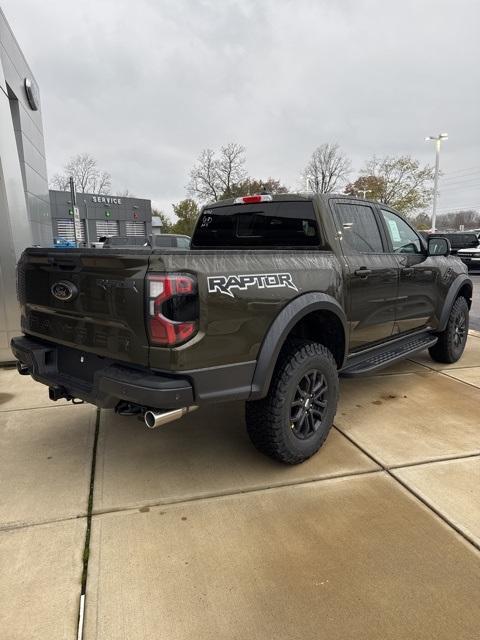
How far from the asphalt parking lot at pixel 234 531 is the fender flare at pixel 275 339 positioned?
0.73 meters

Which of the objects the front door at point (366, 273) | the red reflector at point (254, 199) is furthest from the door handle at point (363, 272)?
the red reflector at point (254, 199)

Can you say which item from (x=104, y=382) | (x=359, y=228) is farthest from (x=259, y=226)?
(x=104, y=382)

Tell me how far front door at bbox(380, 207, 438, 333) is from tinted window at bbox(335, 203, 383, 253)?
0.77ft

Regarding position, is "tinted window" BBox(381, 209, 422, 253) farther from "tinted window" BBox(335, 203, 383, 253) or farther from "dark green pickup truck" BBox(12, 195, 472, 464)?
"tinted window" BBox(335, 203, 383, 253)

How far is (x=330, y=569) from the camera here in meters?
2.18

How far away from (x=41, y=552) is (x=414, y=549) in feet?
6.30

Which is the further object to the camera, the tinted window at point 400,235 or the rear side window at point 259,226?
the tinted window at point 400,235

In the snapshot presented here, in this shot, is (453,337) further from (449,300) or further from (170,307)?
(170,307)

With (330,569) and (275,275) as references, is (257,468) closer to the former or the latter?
(330,569)

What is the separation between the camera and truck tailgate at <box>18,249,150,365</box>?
2.31 metres

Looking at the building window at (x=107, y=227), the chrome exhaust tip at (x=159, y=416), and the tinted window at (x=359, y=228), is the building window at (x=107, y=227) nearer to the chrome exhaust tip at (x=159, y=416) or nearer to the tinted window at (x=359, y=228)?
the tinted window at (x=359, y=228)

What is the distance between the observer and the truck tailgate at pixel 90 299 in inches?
91.1

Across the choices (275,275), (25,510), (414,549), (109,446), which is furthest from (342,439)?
(25,510)

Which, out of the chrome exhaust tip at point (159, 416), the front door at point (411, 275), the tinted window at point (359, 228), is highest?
the tinted window at point (359, 228)
